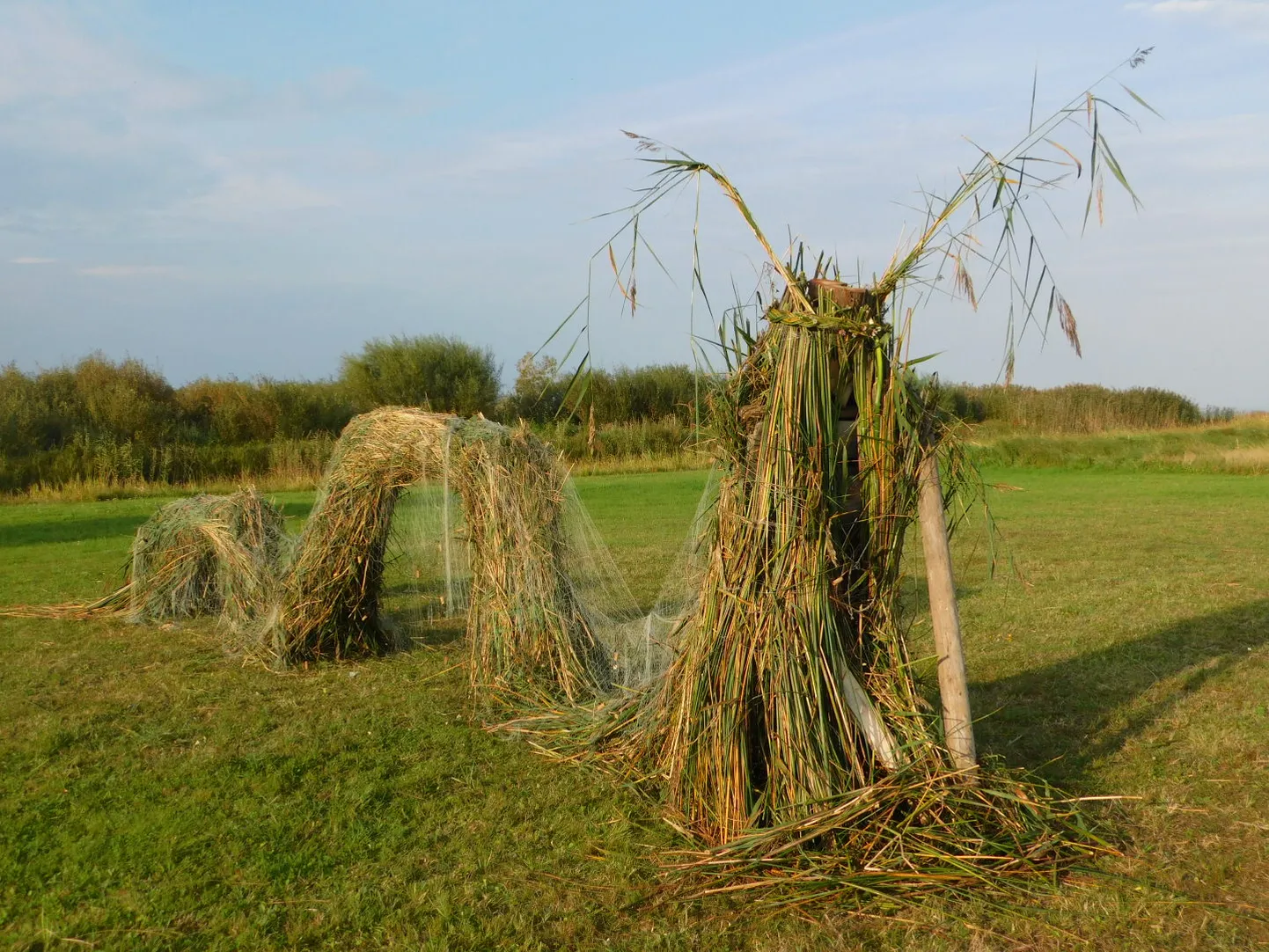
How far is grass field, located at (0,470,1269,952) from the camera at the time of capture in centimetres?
375

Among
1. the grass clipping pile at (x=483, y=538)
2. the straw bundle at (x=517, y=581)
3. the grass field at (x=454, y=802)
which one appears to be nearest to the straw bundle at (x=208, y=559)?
the grass field at (x=454, y=802)

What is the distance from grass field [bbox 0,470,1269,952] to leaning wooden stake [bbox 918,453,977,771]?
333 mm

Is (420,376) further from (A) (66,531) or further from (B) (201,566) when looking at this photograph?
(B) (201,566)

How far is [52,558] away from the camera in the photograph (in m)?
14.0

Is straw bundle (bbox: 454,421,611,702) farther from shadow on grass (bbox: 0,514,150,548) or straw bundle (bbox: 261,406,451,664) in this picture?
shadow on grass (bbox: 0,514,150,548)

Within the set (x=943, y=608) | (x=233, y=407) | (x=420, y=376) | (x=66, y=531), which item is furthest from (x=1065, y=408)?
(x=943, y=608)

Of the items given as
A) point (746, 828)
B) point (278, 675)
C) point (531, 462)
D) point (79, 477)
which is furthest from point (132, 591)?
point (79, 477)

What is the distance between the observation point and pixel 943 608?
4457 millimetres

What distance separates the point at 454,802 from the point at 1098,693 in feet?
13.6

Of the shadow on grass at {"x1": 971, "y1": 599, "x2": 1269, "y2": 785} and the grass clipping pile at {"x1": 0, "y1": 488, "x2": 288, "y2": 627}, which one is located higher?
the grass clipping pile at {"x1": 0, "y1": 488, "x2": 288, "y2": 627}

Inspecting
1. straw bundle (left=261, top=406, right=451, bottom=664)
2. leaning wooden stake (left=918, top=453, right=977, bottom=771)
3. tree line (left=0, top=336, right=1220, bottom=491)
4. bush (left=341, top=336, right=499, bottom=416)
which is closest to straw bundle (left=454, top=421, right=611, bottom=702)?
straw bundle (left=261, top=406, right=451, bottom=664)

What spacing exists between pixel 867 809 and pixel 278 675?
4.89 metres

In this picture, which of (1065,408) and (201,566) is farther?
(1065,408)

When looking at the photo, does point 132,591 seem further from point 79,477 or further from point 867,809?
point 79,477
